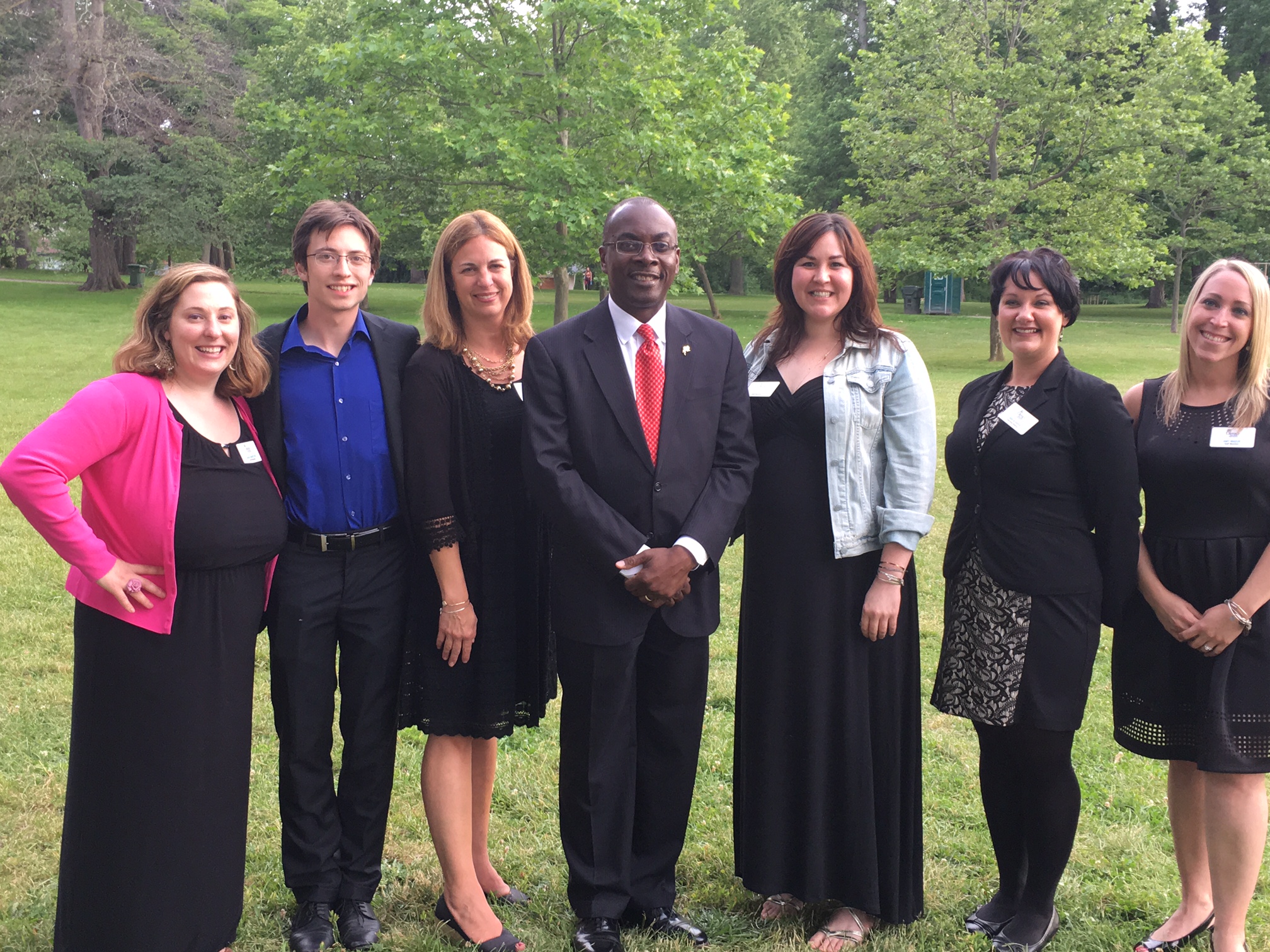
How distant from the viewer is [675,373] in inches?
127

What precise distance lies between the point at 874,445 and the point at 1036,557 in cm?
60

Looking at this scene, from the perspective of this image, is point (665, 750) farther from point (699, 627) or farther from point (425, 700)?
point (425, 700)

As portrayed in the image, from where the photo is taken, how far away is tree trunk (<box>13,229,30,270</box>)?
43.9m

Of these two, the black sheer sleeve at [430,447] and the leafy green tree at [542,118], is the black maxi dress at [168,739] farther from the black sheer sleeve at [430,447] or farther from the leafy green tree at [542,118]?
the leafy green tree at [542,118]

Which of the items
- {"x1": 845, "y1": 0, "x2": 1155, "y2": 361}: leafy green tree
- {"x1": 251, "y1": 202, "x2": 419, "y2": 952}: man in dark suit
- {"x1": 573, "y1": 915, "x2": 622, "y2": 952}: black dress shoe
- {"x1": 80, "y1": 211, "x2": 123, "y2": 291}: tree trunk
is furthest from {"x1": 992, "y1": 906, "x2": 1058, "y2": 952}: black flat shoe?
{"x1": 80, "y1": 211, "x2": 123, "y2": 291}: tree trunk

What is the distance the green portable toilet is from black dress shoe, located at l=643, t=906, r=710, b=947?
35966 mm

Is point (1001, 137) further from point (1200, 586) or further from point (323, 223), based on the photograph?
point (323, 223)

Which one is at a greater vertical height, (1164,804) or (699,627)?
(699,627)

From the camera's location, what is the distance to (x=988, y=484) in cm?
334

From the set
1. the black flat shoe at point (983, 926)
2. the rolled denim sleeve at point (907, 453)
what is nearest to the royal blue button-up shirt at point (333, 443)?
the rolled denim sleeve at point (907, 453)

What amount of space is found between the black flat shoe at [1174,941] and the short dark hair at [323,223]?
338 centimetres

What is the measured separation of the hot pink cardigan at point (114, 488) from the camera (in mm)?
2850

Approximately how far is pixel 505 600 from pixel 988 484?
159 centimetres

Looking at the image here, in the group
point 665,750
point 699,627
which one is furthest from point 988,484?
point 665,750
